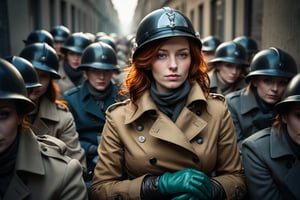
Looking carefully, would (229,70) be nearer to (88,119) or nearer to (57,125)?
(88,119)

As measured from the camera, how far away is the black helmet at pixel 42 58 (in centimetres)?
409

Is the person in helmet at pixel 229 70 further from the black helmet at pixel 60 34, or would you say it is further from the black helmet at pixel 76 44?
the black helmet at pixel 60 34

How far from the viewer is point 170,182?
2.35 m

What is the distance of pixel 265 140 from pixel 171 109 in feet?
2.32

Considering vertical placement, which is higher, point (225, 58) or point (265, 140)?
point (225, 58)

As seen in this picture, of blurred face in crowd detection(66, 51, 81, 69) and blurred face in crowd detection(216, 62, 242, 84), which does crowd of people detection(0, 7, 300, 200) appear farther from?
blurred face in crowd detection(66, 51, 81, 69)

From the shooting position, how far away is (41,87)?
3.74 metres

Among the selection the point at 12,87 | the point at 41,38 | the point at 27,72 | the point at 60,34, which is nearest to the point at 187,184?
the point at 12,87

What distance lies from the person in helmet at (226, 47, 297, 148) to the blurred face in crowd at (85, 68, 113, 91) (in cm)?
151

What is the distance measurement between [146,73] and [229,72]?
2929 mm

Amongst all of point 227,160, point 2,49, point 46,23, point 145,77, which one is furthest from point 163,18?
point 46,23

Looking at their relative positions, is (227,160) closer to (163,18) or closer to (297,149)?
(297,149)

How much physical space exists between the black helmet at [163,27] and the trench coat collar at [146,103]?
32cm

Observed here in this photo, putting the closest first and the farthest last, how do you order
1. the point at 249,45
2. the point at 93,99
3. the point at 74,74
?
the point at 93,99
the point at 74,74
the point at 249,45
